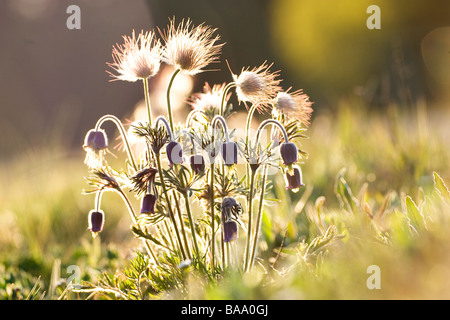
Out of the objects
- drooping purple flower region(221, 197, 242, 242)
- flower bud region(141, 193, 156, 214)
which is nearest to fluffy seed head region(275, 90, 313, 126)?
drooping purple flower region(221, 197, 242, 242)

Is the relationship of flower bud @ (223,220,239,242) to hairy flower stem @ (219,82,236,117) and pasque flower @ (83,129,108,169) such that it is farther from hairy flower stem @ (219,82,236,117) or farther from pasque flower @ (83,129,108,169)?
pasque flower @ (83,129,108,169)

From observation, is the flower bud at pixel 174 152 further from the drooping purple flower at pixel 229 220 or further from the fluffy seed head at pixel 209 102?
the fluffy seed head at pixel 209 102

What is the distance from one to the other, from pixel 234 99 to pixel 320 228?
496cm

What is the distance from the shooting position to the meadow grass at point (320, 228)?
4.72 feet

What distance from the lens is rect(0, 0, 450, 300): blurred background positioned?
3.76 m

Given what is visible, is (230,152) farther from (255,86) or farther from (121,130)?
(121,130)

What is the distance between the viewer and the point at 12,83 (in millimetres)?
12586

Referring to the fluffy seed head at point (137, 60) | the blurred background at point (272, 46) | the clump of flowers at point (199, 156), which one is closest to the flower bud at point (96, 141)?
the clump of flowers at point (199, 156)

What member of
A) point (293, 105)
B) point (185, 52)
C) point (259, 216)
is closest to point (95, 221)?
point (259, 216)

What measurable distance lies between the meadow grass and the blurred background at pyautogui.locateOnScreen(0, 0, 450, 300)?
23mm

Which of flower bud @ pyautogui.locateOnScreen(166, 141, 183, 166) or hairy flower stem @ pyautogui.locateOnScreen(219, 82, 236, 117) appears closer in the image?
flower bud @ pyautogui.locateOnScreen(166, 141, 183, 166)

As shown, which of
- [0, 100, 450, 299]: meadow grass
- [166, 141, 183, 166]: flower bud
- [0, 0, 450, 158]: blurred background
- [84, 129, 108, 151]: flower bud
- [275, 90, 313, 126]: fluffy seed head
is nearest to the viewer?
[0, 100, 450, 299]: meadow grass
